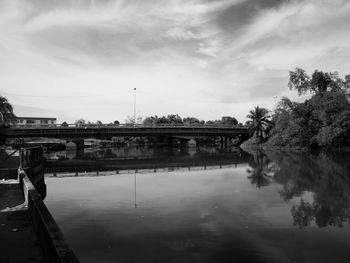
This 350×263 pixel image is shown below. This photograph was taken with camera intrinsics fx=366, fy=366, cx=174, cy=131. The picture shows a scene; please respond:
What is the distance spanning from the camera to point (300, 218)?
1667 cm

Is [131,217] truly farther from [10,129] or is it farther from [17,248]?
[10,129]

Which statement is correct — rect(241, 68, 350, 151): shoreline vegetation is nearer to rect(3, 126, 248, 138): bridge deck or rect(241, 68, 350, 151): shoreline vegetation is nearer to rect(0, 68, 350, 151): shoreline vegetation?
rect(0, 68, 350, 151): shoreline vegetation

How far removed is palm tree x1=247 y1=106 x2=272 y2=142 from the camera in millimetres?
103331

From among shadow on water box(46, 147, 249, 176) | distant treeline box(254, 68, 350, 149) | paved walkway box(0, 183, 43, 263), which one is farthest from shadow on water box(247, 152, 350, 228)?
distant treeline box(254, 68, 350, 149)

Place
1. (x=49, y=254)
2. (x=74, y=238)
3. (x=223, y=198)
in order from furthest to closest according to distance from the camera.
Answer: (x=223, y=198)
(x=74, y=238)
(x=49, y=254)

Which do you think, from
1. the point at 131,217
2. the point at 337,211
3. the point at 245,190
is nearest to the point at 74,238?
the point at 131,217

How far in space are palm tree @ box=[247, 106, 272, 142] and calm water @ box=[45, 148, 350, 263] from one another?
7604 centimetres

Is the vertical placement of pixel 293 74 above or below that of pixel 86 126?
above

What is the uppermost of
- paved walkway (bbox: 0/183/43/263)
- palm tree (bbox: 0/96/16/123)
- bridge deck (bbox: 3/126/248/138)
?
palm tree (bbox: 0/96/16/123)

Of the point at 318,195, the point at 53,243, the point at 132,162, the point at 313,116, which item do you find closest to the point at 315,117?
the point at 313,116

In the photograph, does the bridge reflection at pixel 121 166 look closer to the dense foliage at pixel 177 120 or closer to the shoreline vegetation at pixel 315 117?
the shoreline vegetation at pixel 315 117

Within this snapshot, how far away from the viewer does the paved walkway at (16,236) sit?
1002cm

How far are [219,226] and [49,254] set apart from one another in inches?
311

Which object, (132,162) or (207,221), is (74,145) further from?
(207,221)
